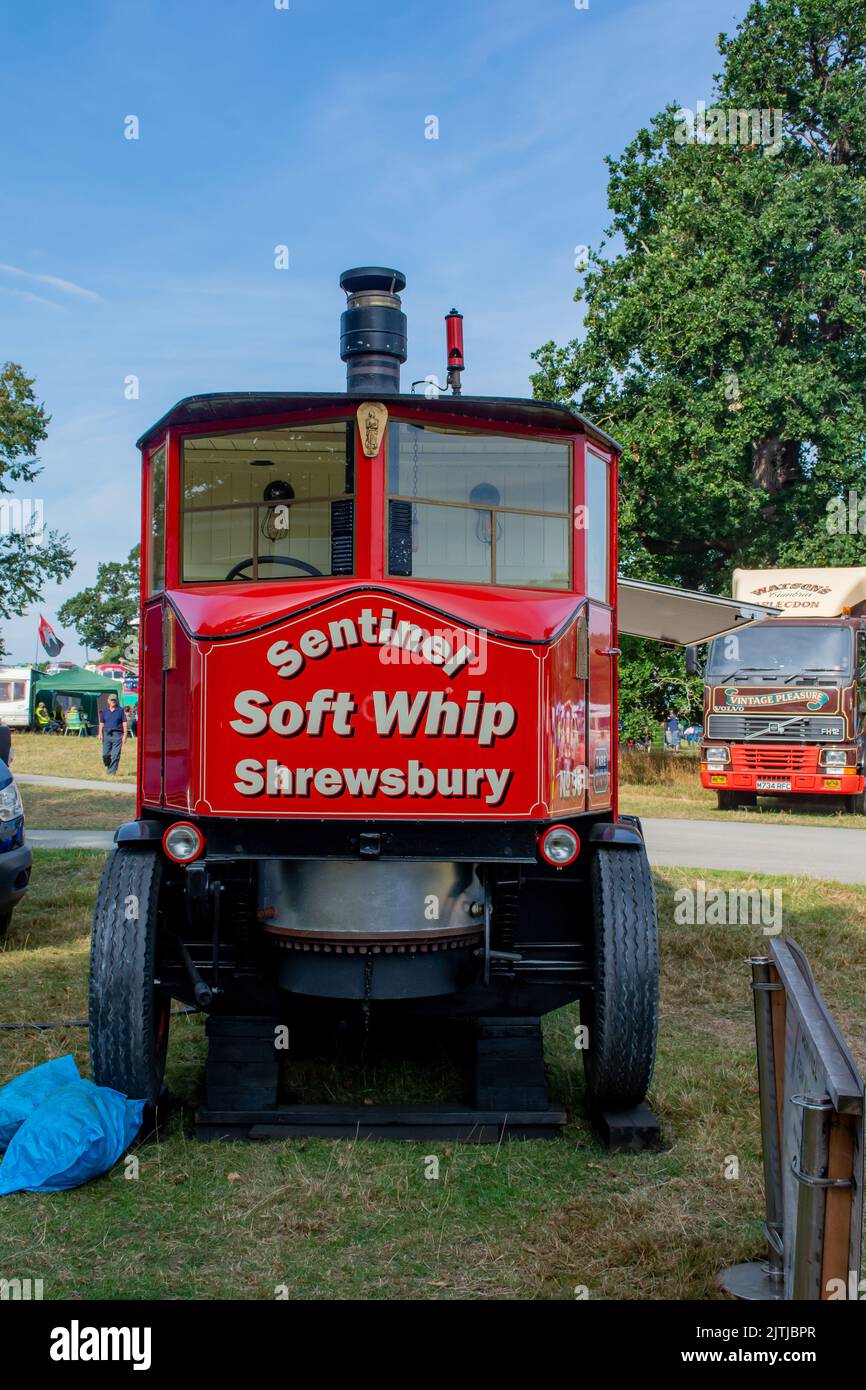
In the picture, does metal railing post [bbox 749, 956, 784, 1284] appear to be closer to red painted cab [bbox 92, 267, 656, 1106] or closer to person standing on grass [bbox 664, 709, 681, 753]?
red painted cab [bbox 92, 267, 656, 1106]

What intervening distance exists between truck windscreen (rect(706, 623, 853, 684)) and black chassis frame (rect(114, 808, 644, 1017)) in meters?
12.8

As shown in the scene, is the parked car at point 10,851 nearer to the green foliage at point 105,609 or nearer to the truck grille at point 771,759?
the truck grille at point 771,759

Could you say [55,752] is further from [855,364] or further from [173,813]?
[173,813]

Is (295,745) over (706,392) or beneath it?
beneath

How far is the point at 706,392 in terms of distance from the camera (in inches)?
942

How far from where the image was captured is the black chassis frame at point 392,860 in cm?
451

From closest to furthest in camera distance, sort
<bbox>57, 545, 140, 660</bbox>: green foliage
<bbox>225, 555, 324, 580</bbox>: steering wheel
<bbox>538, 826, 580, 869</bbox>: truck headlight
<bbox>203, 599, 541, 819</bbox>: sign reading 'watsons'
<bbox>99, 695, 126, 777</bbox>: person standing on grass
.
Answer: <bbox>203, 599, 541, 819</bbox>: sign reading 'watsons' < <bbox>538, 826, 580, 869</bbox>: truck headlight < <bbox>225, 555, 324, 580</bbox>: steering wheel < <bbox>99, 695, 126, 777</bbox>: person standing on grass < <bbox>57, 545, 140, 660</bbox>: green foliage

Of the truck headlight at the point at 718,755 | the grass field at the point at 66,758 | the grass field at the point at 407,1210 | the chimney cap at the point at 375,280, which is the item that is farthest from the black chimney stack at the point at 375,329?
the grass field at the point at 66,758

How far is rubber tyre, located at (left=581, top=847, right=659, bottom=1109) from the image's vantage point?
4734 millimetres

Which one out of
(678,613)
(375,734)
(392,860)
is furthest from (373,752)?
(678,613)

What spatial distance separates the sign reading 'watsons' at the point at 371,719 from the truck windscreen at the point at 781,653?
13505 millimetres

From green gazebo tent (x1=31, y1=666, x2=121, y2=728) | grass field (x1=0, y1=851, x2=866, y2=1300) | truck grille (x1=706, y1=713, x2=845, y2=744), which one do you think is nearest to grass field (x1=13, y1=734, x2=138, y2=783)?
green gazebo tent (x1=31, y1=666, x2=121, y2=728)
